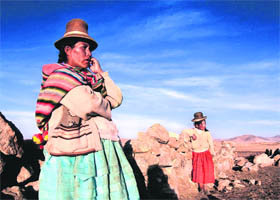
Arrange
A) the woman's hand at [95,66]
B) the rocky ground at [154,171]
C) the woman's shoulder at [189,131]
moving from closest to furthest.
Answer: the woman's hand at [95,66], the rocky ground at [154,171], the woman's shoulder at [189,131]

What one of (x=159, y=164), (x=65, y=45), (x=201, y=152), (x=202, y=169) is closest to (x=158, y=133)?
(x=159, y=164)

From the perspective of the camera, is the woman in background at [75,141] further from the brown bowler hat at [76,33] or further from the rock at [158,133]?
the rock at [158,133]

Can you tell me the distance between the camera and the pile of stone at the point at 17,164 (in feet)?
12.2

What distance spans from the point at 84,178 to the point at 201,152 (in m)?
7.17

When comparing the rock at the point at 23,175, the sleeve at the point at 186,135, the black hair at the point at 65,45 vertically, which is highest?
the black hair at the point at 65,45

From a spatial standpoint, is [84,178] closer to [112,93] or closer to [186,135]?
[112,93]

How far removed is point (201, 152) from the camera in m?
8.74

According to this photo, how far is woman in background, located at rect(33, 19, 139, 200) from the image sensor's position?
2.16 metres

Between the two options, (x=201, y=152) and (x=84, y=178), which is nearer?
(x=84, y=178)

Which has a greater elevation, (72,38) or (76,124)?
(72,38)

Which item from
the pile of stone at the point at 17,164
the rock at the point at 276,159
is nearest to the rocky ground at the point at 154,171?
the pile of stone at the point at 17,164

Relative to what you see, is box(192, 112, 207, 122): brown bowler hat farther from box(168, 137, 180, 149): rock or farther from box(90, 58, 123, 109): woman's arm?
box(90, 58, 123, 109): woman's arm

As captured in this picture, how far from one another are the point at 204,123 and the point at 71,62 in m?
7.22

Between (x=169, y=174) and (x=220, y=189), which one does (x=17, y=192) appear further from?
(x=220, y=189)
